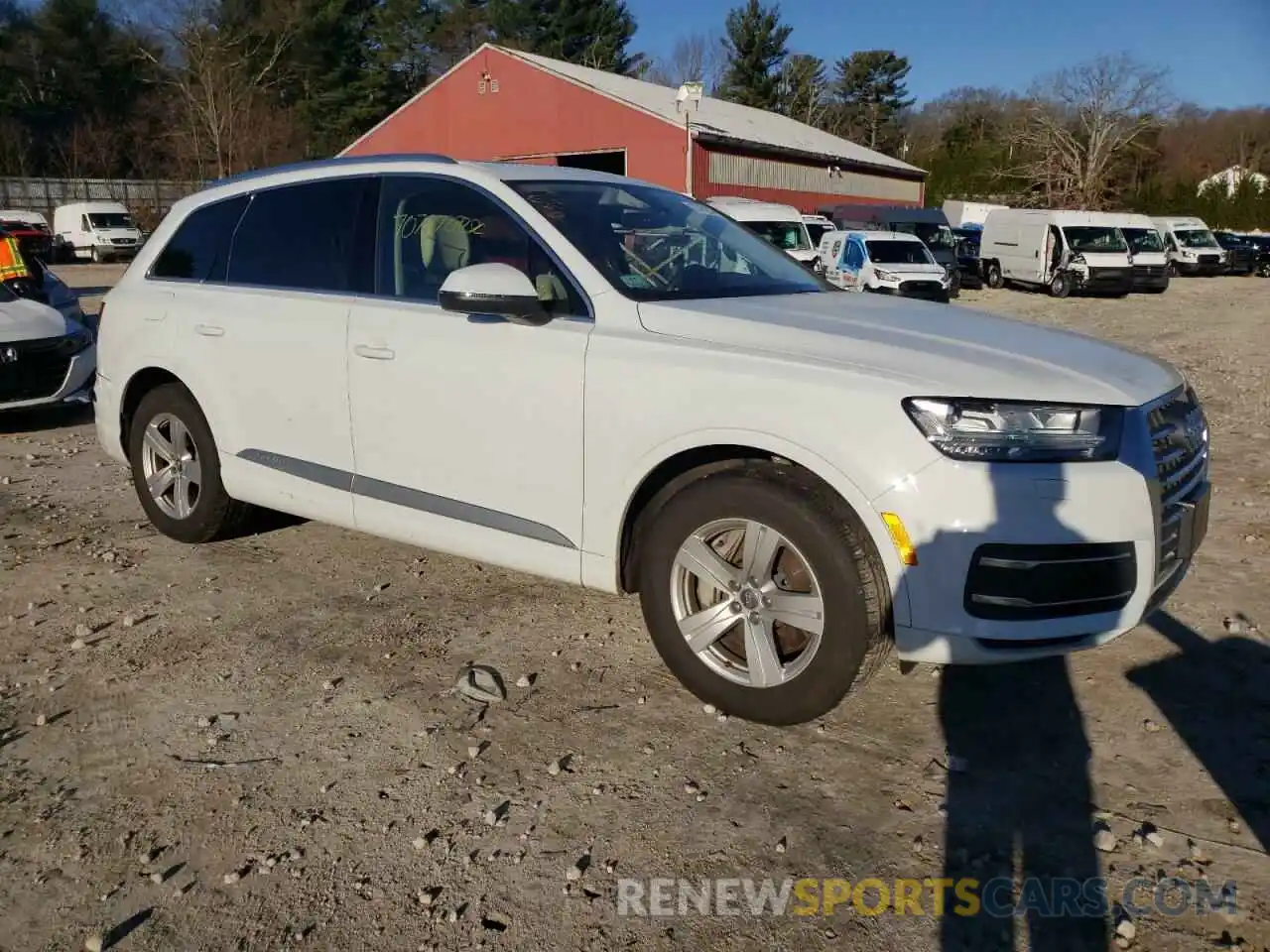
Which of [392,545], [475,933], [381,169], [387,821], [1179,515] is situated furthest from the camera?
[392,545]

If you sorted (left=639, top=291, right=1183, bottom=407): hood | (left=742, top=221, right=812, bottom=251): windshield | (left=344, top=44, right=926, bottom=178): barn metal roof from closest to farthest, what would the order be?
(left=639, top=291, right=1183, bottom=407): hood
(left=742, top=221, right=812, bottom=251): windshield
(left=344, top=44, right=926, bottom=178): barn metal roof

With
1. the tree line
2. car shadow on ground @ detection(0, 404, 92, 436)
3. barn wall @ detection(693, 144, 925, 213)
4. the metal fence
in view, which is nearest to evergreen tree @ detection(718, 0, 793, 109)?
the tree line

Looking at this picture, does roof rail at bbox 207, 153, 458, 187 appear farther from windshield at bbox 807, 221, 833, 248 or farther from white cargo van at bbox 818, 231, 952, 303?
windshield at bbox 807, 221, 833, 248

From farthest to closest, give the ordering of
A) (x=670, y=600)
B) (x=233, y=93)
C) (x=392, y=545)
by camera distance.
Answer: (x=233, y=93), (x=392, y=545), (x=670, y=600)

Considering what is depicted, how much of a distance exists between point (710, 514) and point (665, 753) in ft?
2.50

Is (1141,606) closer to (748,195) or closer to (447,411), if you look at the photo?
(447,411)

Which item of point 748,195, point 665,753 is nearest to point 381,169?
point 665,753

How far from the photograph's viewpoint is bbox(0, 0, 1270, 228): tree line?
4478 cm

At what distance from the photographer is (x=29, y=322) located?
7.66 metres

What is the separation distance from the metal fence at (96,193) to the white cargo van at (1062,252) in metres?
31.0

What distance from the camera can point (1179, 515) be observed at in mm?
3176

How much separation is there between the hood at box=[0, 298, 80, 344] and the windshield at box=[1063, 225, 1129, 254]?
24.7m

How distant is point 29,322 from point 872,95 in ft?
251

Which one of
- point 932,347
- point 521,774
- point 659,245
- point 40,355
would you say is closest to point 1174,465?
point 932,347
